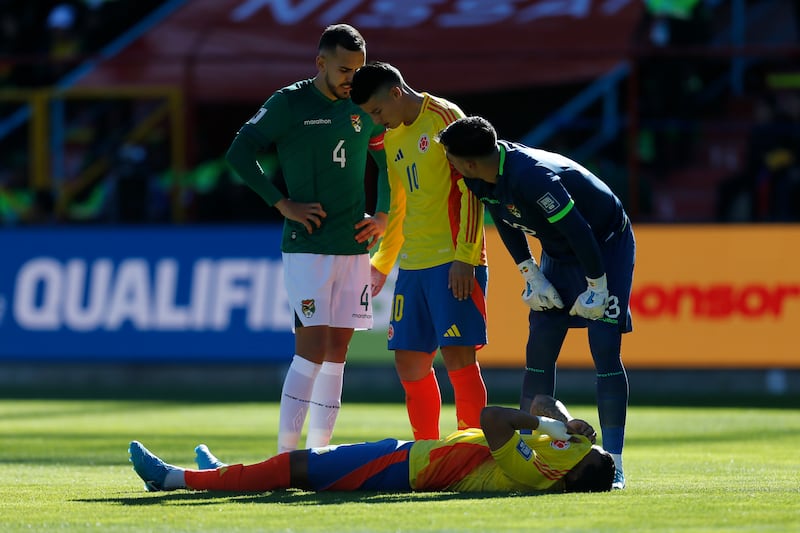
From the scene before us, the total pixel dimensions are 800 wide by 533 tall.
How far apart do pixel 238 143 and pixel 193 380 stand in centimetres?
977

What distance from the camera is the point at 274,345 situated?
693 inches

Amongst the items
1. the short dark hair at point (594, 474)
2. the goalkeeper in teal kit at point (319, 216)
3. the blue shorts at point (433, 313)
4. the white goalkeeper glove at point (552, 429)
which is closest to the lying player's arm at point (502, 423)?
the white goalkeeper glove at point (552, 429)

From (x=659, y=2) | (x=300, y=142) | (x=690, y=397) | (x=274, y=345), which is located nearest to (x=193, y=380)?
(x=274, y=345)

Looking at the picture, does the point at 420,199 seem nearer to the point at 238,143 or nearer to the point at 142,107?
the point at 238,143

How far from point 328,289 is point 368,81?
1.22m

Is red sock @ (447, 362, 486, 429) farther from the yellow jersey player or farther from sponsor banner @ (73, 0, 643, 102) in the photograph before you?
sponsor banner @ (73, 0, 643, 102)

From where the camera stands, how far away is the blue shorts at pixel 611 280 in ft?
27.3

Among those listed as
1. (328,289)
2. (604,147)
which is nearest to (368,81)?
(328,289)

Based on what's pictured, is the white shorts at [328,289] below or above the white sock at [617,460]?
above

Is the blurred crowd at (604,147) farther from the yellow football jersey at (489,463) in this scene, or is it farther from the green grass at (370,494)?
the yellow football jersey at (489,463)

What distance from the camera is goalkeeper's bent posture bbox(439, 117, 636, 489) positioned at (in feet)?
26.2

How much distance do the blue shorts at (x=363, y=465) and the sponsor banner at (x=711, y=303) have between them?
8.68 m

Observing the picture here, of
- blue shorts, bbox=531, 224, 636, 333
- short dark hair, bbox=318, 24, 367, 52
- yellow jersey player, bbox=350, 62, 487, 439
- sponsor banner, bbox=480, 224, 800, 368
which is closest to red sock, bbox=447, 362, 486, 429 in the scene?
yellow jersey player, bbox=350, 62, 487, 439

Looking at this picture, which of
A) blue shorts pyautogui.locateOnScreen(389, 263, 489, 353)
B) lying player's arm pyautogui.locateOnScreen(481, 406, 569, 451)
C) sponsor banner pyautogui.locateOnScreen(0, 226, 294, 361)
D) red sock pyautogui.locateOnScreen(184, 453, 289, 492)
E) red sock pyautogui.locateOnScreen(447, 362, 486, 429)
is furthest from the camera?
sponsor banner pyautogui.locateOnScreen(0, 226, 294, 361)
